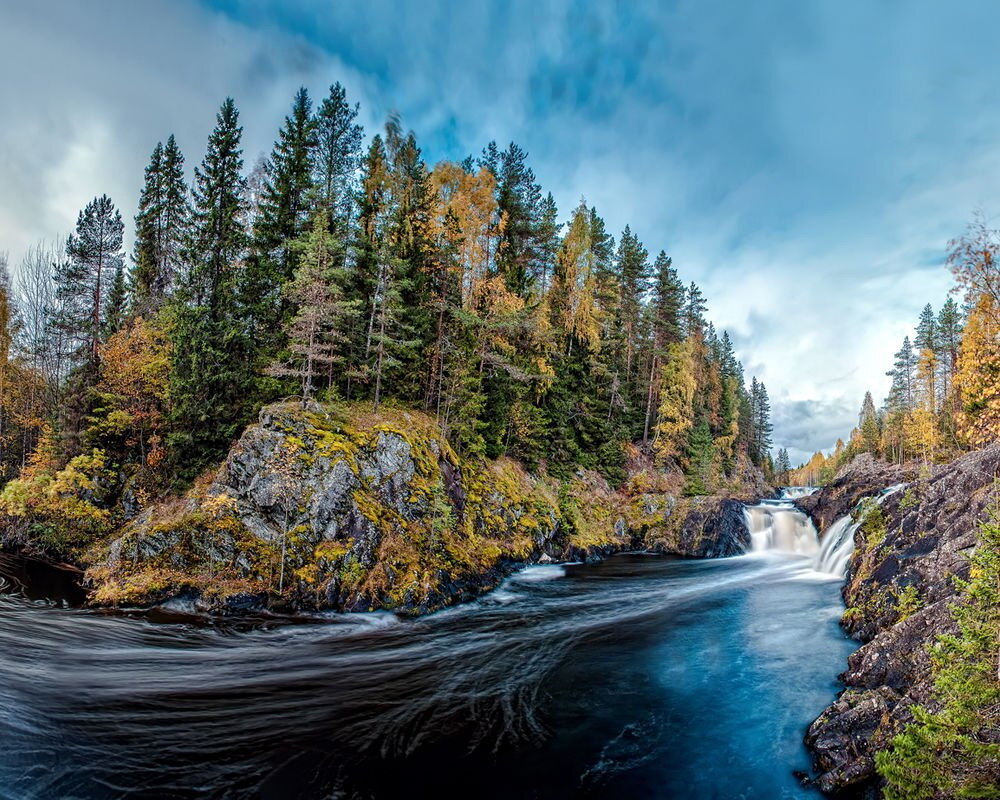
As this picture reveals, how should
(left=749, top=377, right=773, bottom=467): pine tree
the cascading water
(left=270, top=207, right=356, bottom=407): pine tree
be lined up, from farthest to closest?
(left=749, top=377, right=773, bottom=467): pine tree < the cascading water < (left=270, top=207, right=356, bottom=407): pine tree

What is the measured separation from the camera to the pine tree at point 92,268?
22.7 m

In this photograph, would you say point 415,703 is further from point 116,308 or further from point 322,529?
point 116,308

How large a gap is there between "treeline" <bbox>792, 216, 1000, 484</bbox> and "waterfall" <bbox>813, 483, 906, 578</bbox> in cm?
556

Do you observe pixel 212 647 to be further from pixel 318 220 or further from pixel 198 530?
pixel 318 220

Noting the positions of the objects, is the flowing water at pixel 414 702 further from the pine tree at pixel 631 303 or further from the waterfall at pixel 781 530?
the pine tree at pixel 631 303

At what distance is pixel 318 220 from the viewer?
18.6 meters

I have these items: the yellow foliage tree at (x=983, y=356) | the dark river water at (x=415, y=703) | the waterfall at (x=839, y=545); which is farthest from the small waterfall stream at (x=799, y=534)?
the yellow foliage tree at (x=983, y=356)

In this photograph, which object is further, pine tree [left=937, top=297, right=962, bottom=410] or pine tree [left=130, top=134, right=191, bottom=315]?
pine tree [left=937, top=297, right=962, bottom=410]

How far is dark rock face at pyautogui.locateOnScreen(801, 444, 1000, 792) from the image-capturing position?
6590 mm

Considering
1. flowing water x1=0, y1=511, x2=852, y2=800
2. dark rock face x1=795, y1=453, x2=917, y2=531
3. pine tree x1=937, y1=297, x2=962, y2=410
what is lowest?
flowing water x1=0, y1=511, x2=852, y2=800

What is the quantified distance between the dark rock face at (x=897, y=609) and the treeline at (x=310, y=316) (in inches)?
638

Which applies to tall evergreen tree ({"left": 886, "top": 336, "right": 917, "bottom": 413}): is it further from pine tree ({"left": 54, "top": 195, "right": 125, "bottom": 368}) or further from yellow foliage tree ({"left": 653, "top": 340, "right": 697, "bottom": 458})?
pine tree ({"left": 54, "top": 195, "right": 125, "bottom": 368})

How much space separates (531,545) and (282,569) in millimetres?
11904

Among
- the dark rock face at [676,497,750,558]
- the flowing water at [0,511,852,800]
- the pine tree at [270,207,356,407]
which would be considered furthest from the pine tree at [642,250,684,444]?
the pine tree at [270,207,356,407]
